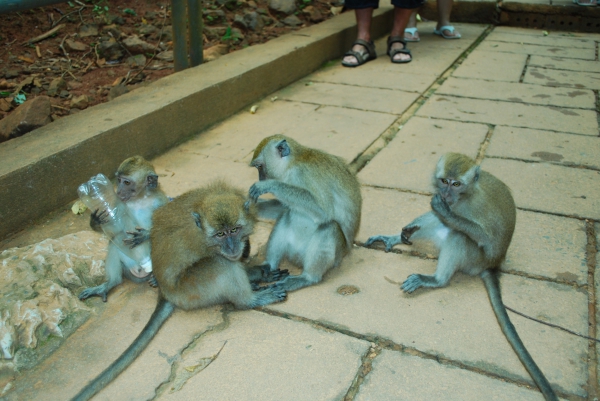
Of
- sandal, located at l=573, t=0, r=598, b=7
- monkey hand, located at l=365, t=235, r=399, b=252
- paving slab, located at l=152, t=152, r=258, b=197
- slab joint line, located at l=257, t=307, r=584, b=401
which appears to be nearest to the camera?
slab joint line, located at l=257, t=307, r=584, b=401

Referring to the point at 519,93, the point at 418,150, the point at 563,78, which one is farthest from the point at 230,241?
the point at 563,78

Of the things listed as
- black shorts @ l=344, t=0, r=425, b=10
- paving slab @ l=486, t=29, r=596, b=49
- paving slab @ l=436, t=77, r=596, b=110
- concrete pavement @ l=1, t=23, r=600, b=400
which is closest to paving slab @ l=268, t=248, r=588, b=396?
concrete pavement @ l=1, t=23, r=600, b=400

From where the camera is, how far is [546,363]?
9.19ft

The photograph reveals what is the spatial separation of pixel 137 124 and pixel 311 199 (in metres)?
2.09

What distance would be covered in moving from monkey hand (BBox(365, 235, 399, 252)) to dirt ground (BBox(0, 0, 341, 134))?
3.16m

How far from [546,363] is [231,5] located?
730cm

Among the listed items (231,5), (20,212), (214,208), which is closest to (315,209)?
(214,208)

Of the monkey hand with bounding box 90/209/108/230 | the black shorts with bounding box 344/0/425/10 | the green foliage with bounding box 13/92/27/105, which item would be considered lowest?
the green foliage with bounding box 13/92/27/105

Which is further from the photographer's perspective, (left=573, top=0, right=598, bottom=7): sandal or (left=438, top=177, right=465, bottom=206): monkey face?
(left=573, top=0, right=598, bottom=7): sandal

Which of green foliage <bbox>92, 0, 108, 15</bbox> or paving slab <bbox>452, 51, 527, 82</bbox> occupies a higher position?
green foliage <bbox>92, 0, 108, 15</bbox>

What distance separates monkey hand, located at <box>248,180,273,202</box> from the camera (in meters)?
3.35

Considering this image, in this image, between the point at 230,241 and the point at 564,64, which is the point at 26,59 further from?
the point at 564,64

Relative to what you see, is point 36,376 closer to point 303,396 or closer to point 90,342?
point 90,342

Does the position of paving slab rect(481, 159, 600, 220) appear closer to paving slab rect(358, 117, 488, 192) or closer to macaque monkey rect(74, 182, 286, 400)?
paving slab rect(358, 117, 488, 192)
